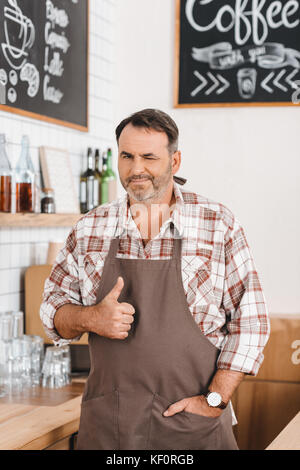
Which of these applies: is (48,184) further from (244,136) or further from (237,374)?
(237,374)


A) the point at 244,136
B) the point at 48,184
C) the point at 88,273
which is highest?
the point at 244,136

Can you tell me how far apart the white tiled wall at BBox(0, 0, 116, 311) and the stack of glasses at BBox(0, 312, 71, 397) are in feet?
0.51

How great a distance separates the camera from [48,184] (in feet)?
10.2

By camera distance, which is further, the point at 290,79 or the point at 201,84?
the point at 201,84

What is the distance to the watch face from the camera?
1853mm

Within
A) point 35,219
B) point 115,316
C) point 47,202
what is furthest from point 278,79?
point 115,316

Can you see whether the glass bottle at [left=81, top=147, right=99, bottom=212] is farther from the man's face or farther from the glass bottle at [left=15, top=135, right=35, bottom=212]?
the man's face

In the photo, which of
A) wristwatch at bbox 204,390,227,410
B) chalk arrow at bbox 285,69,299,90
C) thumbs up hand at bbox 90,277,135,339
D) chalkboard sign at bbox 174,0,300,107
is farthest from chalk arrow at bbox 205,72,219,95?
wristwatch at bbox 204,390,227,410

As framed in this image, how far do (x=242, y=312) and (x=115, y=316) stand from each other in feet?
1.23

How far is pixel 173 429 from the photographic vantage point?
73.4 inches

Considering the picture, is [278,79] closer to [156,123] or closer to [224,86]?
[224,86]

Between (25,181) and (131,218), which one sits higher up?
(25,181)
